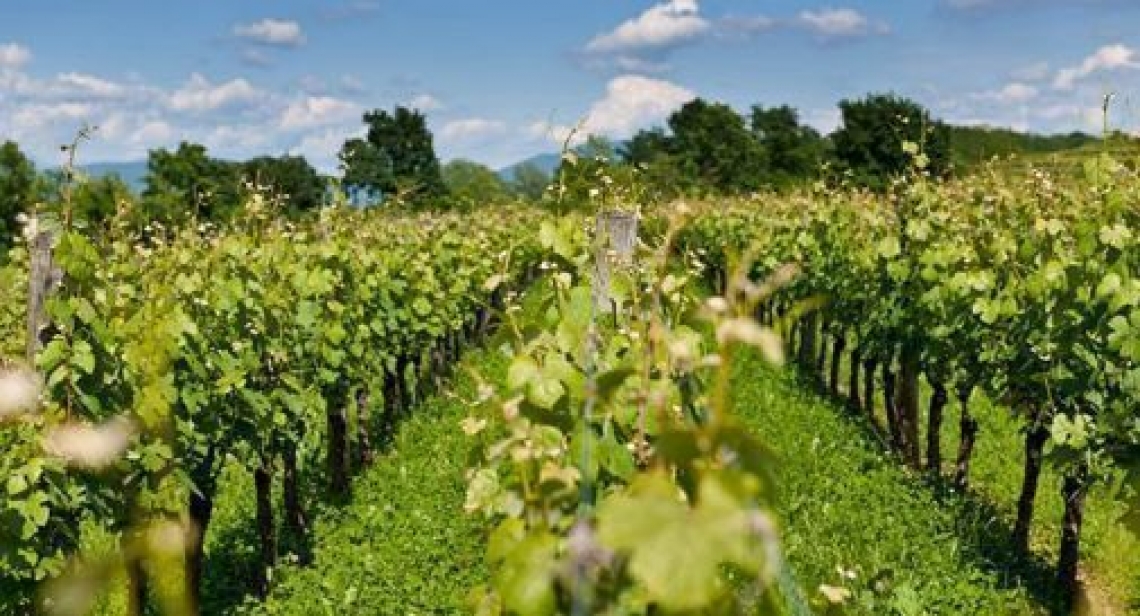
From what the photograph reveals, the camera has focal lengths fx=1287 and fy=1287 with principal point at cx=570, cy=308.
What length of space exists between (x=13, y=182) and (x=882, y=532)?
220 ft

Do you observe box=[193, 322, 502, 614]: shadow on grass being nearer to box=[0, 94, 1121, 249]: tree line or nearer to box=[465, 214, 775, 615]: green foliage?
box=[465, 214, 775, 615]: green foliage

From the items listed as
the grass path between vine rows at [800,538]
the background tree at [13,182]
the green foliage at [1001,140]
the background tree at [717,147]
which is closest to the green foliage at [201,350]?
the grass path between vine rows at [800,538]

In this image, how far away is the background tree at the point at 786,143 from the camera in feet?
291

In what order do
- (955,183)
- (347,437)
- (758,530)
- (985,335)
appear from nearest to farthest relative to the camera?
(758,530) < (985,335) < (347,437) < (955,183)

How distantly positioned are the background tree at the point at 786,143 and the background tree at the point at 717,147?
1.50 metres

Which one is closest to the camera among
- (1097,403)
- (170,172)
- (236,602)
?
(1097,403)

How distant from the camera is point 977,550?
9648mm

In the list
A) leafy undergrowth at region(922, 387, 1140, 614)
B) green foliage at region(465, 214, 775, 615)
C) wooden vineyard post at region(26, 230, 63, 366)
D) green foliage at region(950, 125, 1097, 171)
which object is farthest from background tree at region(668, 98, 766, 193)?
green foliage at region(465, 214, 775, 615)

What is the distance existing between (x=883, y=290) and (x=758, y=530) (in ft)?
38.9

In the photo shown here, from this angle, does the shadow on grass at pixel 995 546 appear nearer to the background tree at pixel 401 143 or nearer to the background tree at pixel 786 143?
the background tree at pixel 786 143

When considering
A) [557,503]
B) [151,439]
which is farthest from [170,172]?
[557,503]

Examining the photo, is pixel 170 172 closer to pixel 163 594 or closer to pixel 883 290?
pixel 883 290

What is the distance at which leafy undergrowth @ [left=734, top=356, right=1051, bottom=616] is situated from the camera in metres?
8.54

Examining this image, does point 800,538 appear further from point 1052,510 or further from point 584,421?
point 584,421
